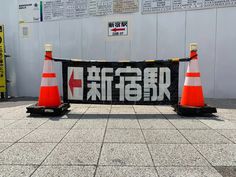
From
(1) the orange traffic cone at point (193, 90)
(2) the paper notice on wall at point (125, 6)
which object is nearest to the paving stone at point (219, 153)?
(1) the orange traffic cone at point (193, 90)

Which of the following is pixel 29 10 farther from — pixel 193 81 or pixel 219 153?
pixel 219 153

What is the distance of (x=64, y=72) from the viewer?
564 centimetres

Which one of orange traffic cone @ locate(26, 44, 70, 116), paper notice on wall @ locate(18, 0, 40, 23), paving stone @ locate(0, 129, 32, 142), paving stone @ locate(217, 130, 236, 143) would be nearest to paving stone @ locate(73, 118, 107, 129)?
orange traffic cone @ locate(26, 44, 70, 116)

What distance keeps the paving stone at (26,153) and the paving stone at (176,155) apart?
1553mm

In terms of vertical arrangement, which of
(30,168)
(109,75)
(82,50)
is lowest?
(30,168)

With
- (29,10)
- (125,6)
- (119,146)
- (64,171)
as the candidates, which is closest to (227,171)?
(119,146)

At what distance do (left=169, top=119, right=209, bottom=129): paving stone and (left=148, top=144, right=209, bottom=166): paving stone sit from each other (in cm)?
106

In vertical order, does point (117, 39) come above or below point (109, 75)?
above

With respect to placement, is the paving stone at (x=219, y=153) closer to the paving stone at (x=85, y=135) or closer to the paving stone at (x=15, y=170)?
the paving stone at (x=85, y=135)

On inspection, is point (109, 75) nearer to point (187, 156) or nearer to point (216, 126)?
point (216, 126)

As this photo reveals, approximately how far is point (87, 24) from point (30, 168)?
21.2ft

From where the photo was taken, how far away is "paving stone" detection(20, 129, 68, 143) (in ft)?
11.8

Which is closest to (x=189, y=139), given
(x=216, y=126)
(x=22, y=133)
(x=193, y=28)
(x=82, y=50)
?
(x=216, y=126)

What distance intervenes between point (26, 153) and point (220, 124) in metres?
3.73
